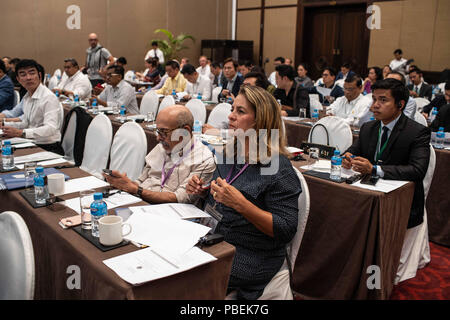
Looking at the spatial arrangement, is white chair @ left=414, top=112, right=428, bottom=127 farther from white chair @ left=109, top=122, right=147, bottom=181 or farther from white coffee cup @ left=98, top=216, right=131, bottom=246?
white coffee cup @ left=98, top=216, right=131, bottom=246

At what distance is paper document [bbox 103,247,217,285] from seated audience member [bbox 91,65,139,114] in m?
4.59

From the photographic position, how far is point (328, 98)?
6027 mm

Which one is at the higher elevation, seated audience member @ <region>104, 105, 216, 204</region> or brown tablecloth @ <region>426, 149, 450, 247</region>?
seated audience member @ <region>104, 105, 216, 204</region>

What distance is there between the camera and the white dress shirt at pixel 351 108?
4.78 meters

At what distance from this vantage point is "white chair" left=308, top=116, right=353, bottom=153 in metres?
3.57

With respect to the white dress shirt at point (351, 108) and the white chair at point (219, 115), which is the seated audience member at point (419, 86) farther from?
the white chair at point (219, 115)

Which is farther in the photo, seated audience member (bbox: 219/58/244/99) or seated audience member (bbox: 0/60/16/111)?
seated audience member (bbox: 219/58/244/99)

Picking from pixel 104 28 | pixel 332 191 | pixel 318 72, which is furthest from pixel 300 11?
pixel 332 191

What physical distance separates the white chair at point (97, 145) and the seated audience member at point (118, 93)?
2.21 metres

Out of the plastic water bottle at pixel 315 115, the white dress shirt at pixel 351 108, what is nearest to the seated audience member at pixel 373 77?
the white dress shirt at pixel 351 108

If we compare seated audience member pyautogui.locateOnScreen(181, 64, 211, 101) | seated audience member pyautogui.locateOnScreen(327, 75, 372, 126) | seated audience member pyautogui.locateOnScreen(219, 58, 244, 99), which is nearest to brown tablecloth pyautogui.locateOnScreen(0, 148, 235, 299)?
seated audience member pyautogui.locateOnScreen(327, 75, 372, 126)

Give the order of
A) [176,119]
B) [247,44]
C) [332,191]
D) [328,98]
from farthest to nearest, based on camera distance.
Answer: [247,44] → [328,98] → [332,191] → [176,119]
